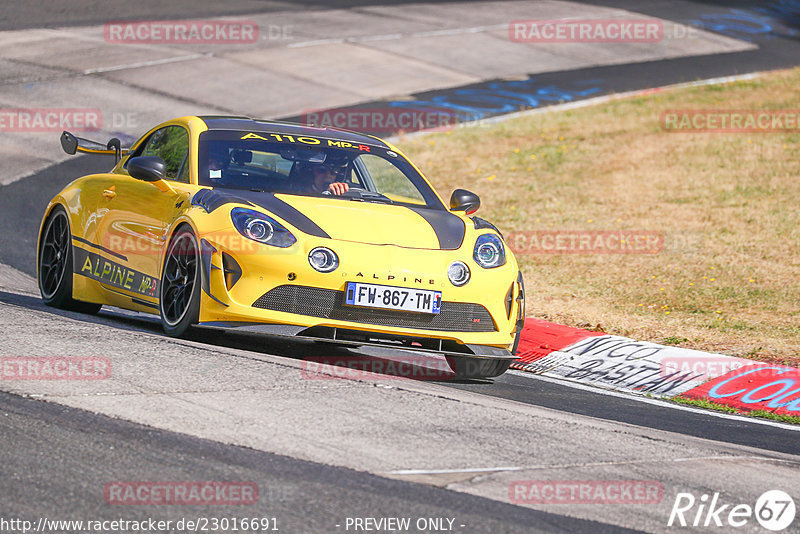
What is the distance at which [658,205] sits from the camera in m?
15.8

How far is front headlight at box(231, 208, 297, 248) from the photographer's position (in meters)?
6.95

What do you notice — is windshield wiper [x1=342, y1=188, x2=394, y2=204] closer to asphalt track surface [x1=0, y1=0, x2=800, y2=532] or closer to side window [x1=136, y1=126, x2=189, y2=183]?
side window [x1=136, y1=126, x2=189, y2=183]

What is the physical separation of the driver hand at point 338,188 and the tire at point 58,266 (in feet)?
6.65

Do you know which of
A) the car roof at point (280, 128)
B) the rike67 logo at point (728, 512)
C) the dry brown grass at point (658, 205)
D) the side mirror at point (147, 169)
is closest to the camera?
the rike67 logo at point (728, 512)

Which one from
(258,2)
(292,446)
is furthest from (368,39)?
(292,446)

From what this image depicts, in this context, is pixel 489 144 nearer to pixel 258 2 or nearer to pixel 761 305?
pixel 761 305

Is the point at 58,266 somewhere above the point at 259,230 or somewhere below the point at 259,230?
below

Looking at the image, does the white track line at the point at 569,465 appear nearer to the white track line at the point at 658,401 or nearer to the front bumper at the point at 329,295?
the white track line at the point at 658,401

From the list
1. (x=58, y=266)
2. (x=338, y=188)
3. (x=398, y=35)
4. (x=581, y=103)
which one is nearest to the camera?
(x=338, y=188)

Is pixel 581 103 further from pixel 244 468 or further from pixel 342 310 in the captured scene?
pixel 244 468

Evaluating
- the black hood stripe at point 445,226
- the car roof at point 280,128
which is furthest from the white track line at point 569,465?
the car roof at point 280,128

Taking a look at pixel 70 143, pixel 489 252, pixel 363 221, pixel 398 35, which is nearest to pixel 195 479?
pixel 363 221

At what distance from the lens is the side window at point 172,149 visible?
8.08 metres

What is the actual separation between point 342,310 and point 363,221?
2.23 feet
